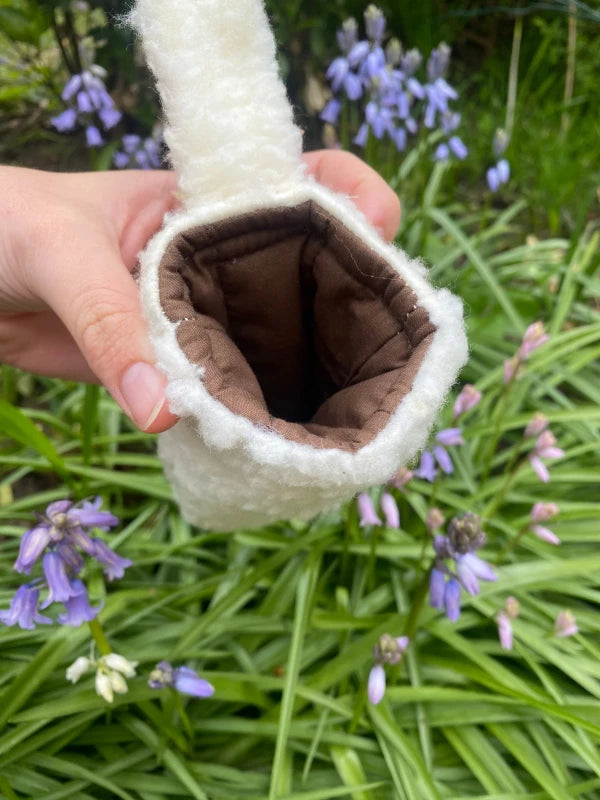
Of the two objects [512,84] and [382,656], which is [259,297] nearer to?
[382,656]

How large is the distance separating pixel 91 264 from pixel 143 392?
0.68 ft

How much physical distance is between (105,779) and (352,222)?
839 millimetres

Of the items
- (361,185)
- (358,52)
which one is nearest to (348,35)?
(358,52)

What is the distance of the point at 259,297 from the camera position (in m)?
0.64

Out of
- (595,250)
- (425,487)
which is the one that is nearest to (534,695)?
(425,487)

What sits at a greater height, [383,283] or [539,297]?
[383,283]

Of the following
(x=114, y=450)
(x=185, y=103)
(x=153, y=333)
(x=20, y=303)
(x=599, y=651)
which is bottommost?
(x=599, y=651)

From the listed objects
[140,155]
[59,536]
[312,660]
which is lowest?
[312,660]

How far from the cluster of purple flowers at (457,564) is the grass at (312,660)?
0.65 feet

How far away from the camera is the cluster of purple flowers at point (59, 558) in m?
0.69

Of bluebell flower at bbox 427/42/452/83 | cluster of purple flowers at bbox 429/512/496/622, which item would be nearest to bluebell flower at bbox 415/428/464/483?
cluster of purple flowers at bbox 429/512/496/622

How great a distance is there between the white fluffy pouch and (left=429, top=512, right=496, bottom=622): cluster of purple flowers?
25cm

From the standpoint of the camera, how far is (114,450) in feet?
4.64

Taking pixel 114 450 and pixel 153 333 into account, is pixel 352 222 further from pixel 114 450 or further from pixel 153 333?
pixel 114 450
